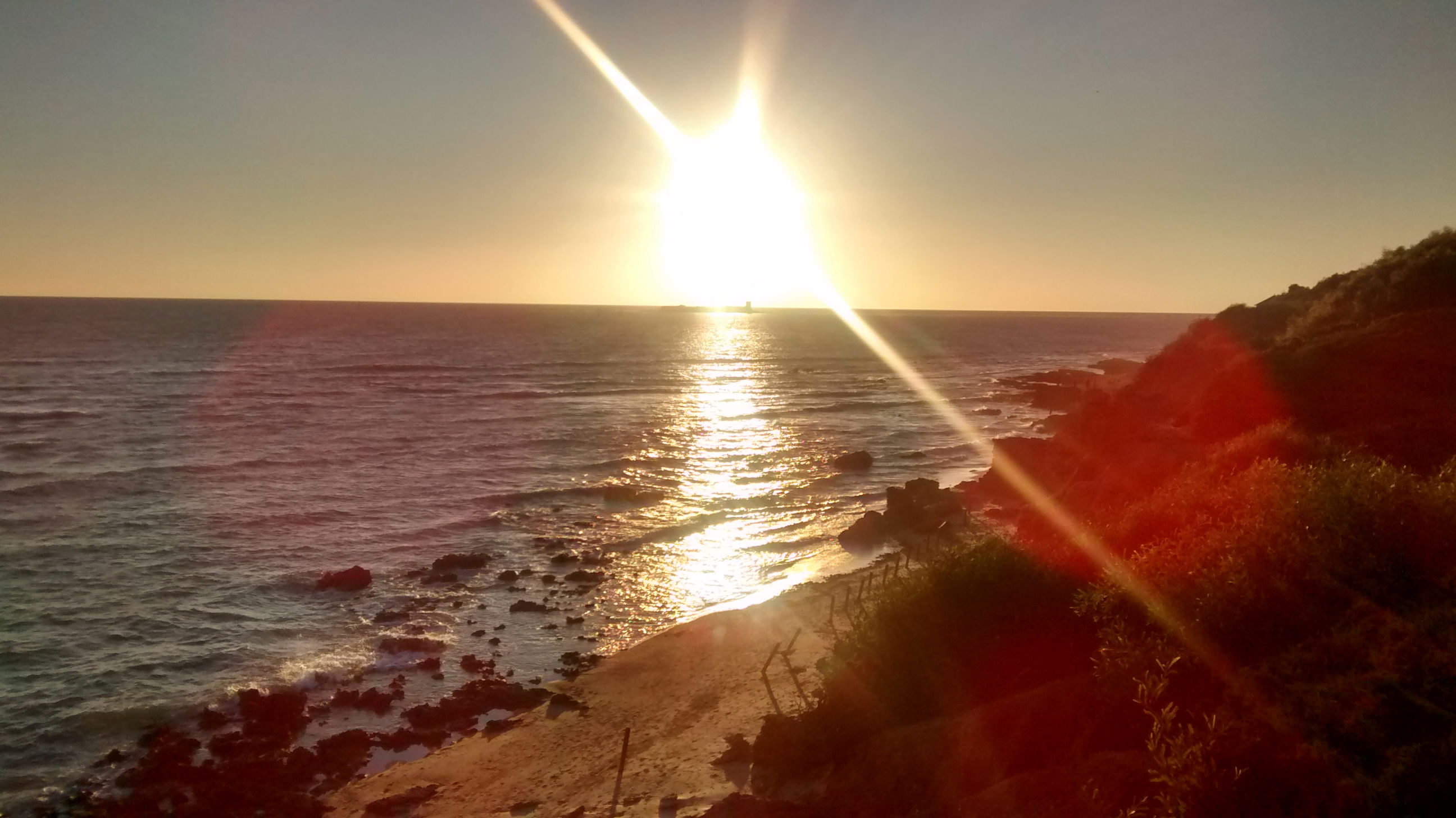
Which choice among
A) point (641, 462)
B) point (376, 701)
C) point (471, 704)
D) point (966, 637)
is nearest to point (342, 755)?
point (376, 701)

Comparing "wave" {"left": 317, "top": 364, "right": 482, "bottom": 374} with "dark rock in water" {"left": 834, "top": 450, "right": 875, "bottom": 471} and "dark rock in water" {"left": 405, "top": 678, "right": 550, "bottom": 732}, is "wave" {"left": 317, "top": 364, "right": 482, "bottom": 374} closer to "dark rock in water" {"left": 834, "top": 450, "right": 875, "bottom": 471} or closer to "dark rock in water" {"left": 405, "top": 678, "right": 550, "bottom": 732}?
"dark rock in water" {"left": 834, "top": 450, "right": 875, "bottom": 471}

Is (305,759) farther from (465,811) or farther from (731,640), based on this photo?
(731,640)

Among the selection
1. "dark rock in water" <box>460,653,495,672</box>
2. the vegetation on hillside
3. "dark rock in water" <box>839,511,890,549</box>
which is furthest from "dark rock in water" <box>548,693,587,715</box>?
"dark rock in water" <box>839,511,890,549</box>

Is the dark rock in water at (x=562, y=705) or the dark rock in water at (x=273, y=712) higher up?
the dark rock in water at (x=562, y=705)

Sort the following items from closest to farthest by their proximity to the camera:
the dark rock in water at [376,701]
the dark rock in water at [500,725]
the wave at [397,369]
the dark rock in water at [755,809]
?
the dark rock in water at [755,809] < the dark rock in water at [500,725] < the dark rock in water at [376,701] < the wave at [397,369]

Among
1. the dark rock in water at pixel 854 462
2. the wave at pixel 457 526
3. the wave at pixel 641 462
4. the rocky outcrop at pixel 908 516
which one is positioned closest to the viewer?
the rocky outcrop at pixel 908 516

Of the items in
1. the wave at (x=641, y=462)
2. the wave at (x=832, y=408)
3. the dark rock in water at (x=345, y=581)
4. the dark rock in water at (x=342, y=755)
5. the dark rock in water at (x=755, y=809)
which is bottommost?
the dark rock in water at (x=342, y=755)

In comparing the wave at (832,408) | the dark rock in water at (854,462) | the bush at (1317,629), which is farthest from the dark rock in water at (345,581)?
the wave at (832,408)

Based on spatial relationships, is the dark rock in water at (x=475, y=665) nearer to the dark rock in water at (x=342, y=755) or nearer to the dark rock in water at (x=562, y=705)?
the dark rock in water at (x=562, y=705)
